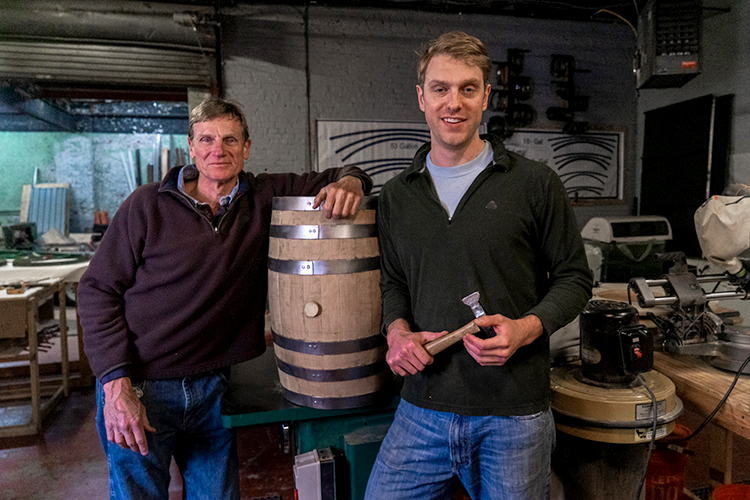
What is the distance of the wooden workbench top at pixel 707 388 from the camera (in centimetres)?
149

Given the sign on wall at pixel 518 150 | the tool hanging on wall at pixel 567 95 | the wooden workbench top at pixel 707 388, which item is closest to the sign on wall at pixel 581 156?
the sign on wall at pixel 518 150

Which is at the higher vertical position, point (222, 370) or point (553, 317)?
point (553, 317)

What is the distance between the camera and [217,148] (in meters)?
1.67

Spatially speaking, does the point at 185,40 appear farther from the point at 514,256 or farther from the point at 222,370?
the point at 514,256

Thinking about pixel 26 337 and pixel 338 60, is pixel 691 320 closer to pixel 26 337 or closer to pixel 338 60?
pixel 26 337

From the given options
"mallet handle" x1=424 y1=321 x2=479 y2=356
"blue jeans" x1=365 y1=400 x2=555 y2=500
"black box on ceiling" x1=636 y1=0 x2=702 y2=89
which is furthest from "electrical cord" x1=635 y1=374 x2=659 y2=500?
"black box on ceiling" x1=636 y1=0 x2=702 y2=89

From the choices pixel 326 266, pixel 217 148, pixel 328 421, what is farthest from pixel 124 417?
pixel 217 148

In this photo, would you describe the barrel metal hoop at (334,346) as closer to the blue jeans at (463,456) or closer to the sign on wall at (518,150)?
the blue jeans at (463,456)

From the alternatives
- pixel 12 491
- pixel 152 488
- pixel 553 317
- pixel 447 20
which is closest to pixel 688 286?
pixel 553 317

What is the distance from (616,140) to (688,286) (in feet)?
17.4

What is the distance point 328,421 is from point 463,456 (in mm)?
492

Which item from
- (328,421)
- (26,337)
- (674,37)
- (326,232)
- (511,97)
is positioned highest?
(674,37)

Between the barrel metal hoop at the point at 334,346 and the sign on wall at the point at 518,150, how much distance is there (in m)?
4.33

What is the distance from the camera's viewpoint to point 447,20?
236 inches
